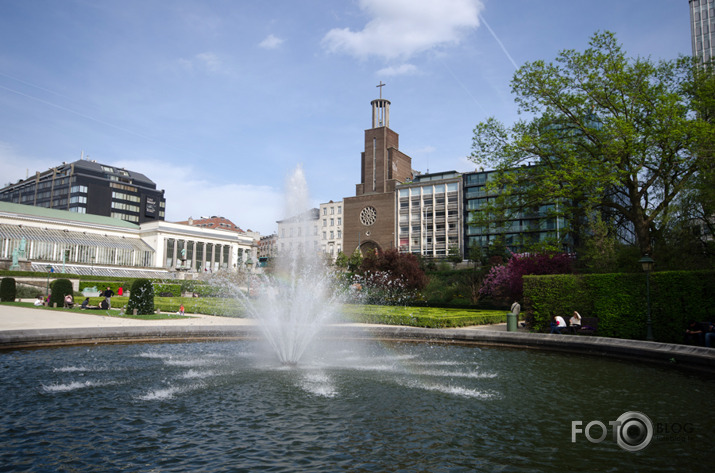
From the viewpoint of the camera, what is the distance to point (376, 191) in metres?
91.4

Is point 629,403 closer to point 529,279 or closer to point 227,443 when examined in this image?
point 227,443

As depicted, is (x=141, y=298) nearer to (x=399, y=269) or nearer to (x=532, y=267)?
(x=399, y=269)

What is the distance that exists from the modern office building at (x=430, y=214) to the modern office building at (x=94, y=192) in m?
61.6

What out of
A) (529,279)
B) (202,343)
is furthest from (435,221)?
(202,343)

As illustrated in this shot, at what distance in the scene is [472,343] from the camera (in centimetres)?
1759

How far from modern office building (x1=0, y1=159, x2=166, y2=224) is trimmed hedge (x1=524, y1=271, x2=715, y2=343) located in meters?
101

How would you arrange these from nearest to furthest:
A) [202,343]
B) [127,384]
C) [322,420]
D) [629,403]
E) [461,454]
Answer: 1. [461,454]
2. [322,420]
3. [629,403]
4. [127,384]
5. [202,343]

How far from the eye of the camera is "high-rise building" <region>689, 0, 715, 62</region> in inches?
3615

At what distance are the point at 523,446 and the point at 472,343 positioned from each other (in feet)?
36.3

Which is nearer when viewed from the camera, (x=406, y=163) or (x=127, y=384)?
(x=127, y=384)

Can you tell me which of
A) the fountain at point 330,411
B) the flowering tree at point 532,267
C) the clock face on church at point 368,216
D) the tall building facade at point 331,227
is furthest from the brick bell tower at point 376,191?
the fountain at point 330,411

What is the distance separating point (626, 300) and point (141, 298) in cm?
2283

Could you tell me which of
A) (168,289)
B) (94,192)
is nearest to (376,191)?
(168,289)

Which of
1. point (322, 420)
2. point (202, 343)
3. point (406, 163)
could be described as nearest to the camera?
point (322, 420)
